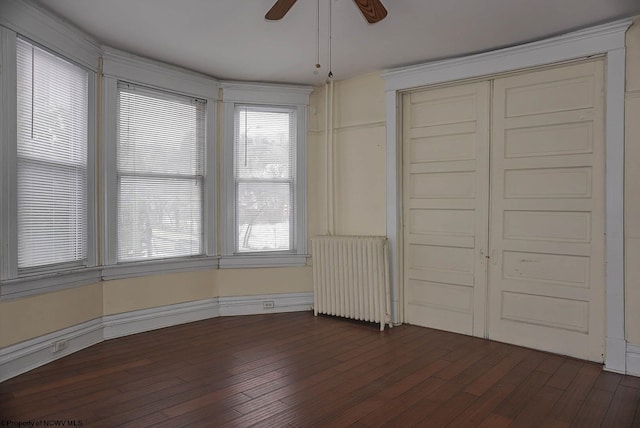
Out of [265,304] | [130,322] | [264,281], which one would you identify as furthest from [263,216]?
[130,322]

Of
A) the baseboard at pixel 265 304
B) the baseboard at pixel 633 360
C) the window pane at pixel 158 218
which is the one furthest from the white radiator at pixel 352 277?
the baseboard at pixel 633 360

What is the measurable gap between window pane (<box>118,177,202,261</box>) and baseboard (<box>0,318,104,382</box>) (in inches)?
27.7

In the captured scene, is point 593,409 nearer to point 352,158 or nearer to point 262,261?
point 352,158

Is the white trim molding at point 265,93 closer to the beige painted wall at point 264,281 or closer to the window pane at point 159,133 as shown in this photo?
the window pane at point 159,133

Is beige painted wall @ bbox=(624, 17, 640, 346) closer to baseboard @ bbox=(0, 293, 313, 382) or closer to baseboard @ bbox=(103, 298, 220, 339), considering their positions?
baseboard @ bbox=(0, 293, 313, 382)

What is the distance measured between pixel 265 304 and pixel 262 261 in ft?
1.65

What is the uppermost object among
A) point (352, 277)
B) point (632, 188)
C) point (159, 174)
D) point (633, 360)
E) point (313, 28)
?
point (313, 28)

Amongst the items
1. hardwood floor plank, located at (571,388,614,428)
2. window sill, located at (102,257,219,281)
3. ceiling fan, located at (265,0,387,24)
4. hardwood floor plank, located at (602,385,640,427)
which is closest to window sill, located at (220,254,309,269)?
window sill, located at (102,257,219,281)

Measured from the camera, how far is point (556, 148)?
3684 millimetres

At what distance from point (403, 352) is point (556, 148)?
2.18 m

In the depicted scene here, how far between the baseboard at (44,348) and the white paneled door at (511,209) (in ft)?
10.1

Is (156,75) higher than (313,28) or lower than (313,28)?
lower

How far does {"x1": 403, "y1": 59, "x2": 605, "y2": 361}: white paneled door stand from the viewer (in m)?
3.54

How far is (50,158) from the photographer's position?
341 centimetres
